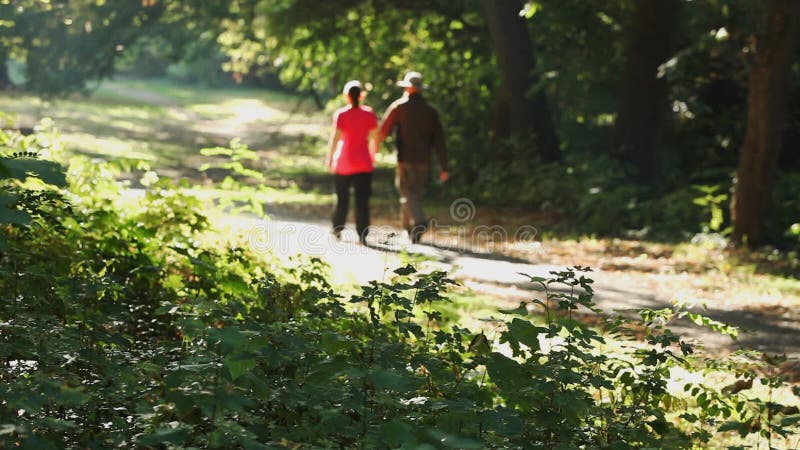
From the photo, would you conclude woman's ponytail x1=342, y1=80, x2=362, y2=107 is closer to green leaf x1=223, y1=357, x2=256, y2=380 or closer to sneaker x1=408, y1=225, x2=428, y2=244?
sneaker x1=408, y1=225, x2=428, y2=244

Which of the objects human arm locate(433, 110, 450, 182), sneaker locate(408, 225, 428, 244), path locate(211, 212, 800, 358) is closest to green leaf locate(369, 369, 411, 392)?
path locate(211, 212, 800, 358)

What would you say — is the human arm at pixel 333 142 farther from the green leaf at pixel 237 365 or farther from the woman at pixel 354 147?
the green leaf at pixel 237 365

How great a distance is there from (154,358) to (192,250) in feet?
9.31

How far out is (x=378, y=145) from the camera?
50.1ft

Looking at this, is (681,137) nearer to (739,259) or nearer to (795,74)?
(795,74)

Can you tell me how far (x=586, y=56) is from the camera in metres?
Answer: 22.9

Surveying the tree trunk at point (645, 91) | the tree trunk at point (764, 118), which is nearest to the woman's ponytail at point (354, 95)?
the tree trunk at point (764, 118)

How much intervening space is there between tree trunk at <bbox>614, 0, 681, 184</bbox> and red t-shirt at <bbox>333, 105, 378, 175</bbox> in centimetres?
675

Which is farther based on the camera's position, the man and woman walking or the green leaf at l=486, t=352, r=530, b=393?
the man and woman walking

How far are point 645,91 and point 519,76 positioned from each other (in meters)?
2.79

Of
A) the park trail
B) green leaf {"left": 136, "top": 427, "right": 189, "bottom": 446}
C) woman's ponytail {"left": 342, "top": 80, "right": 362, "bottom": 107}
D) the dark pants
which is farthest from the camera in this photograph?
the dark pants

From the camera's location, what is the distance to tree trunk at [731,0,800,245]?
599 inches

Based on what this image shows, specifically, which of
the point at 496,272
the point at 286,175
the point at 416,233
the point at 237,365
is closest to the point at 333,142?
the point at 416,233

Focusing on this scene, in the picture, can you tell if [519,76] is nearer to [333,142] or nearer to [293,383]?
[333,142]
